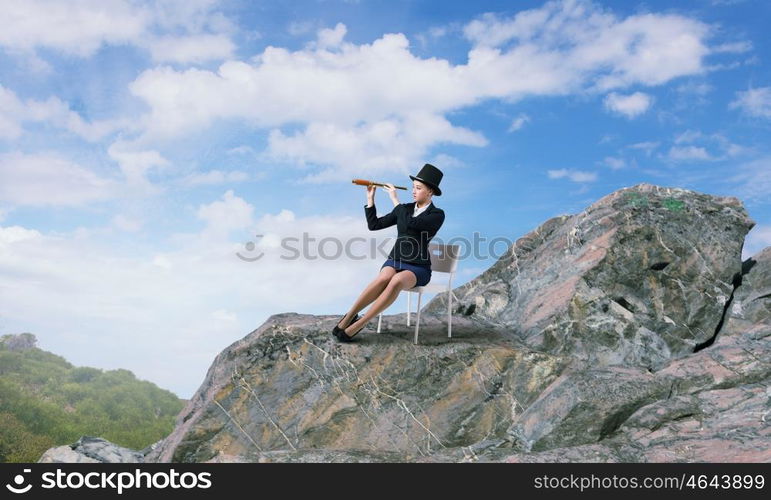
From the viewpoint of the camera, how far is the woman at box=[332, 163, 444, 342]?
7.41 meters

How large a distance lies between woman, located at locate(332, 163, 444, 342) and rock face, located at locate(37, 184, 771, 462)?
2.04 feet

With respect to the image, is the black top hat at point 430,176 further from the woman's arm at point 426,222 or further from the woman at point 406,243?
the woman's arm at point 426,222

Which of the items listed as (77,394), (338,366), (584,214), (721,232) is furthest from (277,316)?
(77,394)

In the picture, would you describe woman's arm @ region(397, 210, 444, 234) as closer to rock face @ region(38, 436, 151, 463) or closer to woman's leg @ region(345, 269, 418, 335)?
woman's leg @ region(345, 269, 418, 335)

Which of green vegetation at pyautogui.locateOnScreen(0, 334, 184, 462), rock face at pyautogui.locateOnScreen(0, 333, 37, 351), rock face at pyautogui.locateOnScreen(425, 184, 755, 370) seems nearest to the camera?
rock face at pyautogui.locateOnScreen(425, 184, 755, 370)

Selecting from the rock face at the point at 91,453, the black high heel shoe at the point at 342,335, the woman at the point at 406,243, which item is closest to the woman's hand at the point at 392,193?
the woman at the point at 406,243

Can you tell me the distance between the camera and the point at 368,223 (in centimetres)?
771

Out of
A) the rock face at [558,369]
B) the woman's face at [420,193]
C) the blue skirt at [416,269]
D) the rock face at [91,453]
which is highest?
the woman's face at [420,193]

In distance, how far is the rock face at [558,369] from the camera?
6.20 m

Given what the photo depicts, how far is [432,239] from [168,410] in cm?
1981

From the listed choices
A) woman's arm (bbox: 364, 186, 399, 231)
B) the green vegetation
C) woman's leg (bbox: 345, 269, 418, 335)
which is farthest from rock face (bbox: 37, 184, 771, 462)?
the green vegetation

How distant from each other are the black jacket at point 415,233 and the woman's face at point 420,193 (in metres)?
0.10
